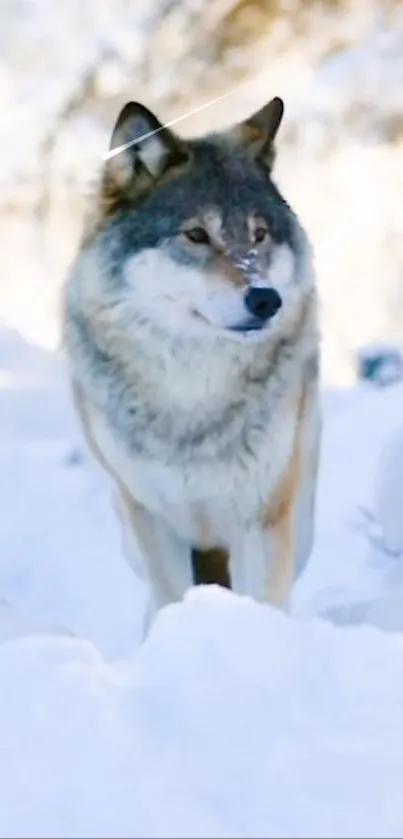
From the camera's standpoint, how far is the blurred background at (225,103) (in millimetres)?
1153

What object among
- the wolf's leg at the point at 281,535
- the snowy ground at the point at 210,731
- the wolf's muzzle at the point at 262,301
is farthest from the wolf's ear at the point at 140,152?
the snowy ground at the point at 210,731

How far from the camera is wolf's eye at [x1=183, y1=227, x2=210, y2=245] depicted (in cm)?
87

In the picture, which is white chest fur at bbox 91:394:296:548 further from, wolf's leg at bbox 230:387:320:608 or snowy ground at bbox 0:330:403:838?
snowy ground at bbox 0:330:403:838

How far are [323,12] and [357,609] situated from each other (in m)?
0.67

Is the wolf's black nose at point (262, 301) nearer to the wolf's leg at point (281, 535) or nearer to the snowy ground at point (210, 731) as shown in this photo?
the wolf's leg at point (281, 535)

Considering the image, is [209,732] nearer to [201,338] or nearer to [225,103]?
[201,338]

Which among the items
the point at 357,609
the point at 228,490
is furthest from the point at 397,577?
the point at 228,490

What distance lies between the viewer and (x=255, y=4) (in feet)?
3.94

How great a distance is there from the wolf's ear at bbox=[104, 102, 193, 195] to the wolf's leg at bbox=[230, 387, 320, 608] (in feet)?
0.85

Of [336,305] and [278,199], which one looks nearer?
[278,199]

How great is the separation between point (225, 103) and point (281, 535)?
19.7 inches

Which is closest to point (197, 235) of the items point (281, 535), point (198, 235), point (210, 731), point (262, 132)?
point (198, 235)

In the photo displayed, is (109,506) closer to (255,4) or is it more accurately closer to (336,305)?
(336,305)

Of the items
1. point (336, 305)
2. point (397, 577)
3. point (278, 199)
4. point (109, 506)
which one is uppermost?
point (278, 199)
